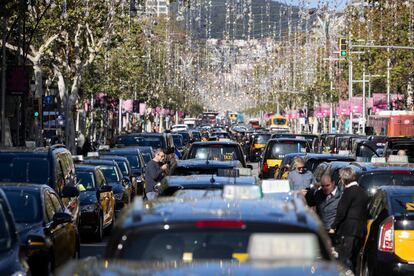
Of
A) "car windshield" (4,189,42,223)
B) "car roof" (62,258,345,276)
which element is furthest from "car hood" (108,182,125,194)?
"car roof" (62,258,345,276)

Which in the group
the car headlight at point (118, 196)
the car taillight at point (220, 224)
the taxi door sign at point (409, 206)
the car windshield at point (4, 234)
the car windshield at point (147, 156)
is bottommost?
the car headlight at point (118, 196)

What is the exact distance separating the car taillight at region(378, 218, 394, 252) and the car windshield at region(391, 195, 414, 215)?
293mm

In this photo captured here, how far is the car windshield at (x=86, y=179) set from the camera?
83.3 feet

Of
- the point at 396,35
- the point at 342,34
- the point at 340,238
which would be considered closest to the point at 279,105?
the point at 342,34

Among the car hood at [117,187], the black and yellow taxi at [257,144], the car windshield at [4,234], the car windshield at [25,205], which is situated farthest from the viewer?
the black and yellow taxi at [257,144]

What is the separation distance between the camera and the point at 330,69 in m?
116

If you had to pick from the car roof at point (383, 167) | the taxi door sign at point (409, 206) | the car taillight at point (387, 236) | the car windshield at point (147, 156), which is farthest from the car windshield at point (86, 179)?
the car windshield at point (147, 156)

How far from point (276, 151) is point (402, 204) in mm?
21140

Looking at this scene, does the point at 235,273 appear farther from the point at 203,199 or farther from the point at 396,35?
the point at 396,35

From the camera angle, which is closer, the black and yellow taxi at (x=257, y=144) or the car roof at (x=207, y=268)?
the car roof at (x=207, y=268)

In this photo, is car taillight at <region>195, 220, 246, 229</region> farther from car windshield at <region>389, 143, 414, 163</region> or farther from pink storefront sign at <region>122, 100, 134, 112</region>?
pink storefront sign at <region>122, 100, 134, 112</region>

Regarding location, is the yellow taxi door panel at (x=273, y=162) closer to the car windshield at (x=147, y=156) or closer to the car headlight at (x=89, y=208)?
the car windshield at (x=147, y=156)

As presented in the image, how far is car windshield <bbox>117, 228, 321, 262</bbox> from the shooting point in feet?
24.4

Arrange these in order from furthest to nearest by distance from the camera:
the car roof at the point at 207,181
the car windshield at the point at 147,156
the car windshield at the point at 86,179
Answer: the car windshield at the point at 147,156
the car windshield at the point at 86,179
the car roof at the point at 207,181
